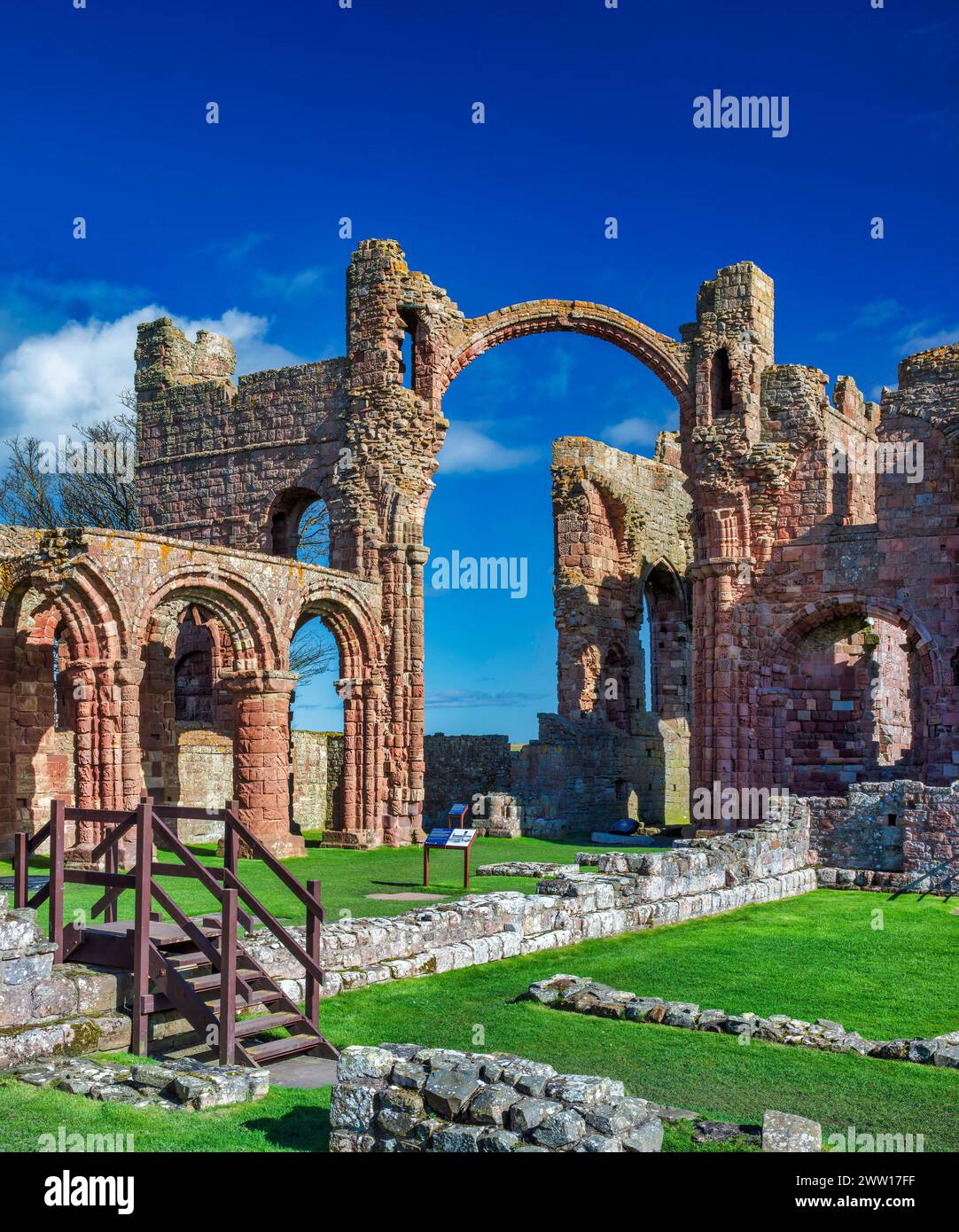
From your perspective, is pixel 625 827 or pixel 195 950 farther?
pixel 625 827

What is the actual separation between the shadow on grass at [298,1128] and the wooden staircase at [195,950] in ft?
3.41

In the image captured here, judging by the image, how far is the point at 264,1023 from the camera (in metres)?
8.15

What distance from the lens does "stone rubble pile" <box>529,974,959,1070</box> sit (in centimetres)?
809

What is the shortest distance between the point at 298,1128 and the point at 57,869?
3.14 m

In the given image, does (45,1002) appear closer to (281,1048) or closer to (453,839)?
(281,1048)

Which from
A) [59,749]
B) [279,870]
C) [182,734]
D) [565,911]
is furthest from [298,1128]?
[182,734]

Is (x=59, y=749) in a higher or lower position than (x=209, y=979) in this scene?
higher

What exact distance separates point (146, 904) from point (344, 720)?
16202mm

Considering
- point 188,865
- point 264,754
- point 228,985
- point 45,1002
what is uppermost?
point 264,754

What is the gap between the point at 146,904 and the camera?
8.16m

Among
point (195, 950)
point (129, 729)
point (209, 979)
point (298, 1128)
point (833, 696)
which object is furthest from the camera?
point (833, 696)

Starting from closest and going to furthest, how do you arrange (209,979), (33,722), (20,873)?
(209,979) → (20,873) → (33,722)

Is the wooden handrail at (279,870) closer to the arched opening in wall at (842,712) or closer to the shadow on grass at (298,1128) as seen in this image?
the shadow on grass at (298,1128)
